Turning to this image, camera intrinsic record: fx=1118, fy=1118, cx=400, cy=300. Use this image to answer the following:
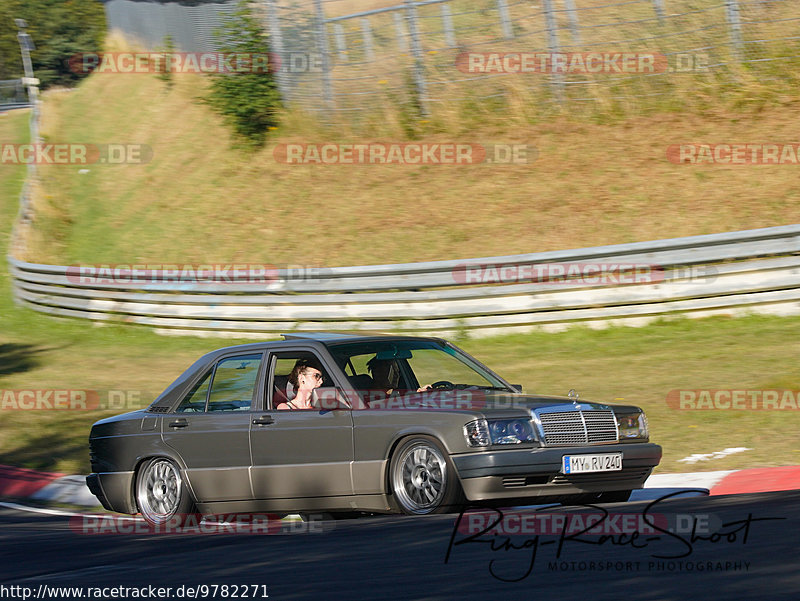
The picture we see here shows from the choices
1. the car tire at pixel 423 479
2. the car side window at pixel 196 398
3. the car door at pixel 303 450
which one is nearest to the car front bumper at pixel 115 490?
the car side window at pixel 196 398

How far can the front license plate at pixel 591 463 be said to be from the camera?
741 centimetres

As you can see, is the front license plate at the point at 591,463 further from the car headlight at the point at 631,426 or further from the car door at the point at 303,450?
the car door at the point at 303,450

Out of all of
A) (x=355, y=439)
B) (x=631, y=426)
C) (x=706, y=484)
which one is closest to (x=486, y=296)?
(x=706, y=484)

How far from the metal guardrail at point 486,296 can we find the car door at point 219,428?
814cm

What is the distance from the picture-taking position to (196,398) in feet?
28.7

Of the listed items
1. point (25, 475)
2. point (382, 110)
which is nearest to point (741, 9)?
point (382, 110)

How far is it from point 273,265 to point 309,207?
223cm

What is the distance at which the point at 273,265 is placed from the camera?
20953mm

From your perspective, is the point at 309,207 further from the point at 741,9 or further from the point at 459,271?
the point at 741,9

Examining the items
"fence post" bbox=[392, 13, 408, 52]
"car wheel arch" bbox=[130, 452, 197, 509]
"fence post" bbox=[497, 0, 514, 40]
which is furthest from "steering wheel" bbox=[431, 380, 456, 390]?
"fence post" bbox=[392, 13, 408, 52]

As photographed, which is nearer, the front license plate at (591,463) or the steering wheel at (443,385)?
the front license plate at (591,463)

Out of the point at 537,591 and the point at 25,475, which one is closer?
the point at 537,591

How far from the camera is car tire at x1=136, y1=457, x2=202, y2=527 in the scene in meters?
8.48

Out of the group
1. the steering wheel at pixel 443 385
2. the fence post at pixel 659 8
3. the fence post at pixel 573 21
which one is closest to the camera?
the steering wheel at pixel 443 385
